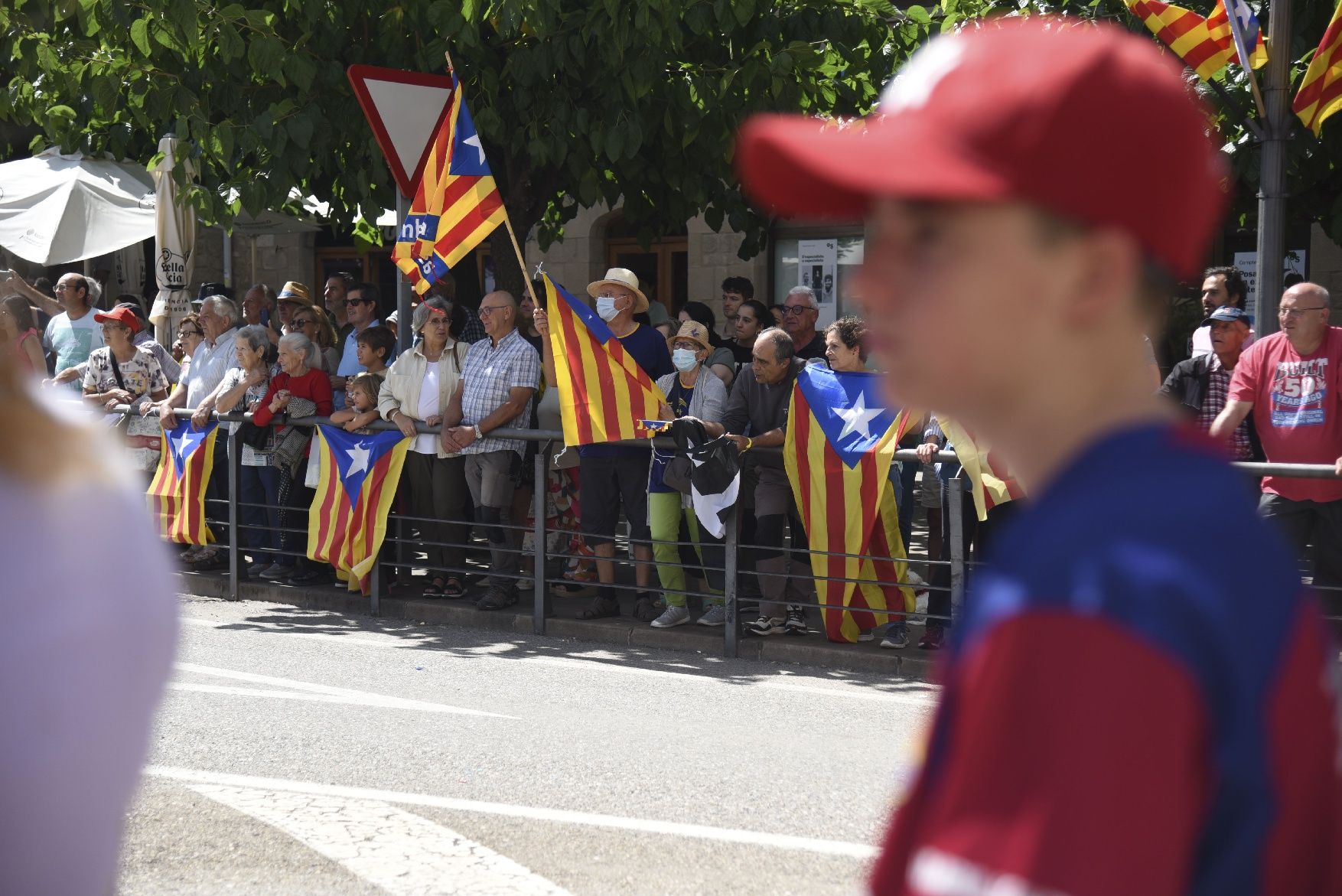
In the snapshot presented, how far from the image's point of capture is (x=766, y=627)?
9219mm

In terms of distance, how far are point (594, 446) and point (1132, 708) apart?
8.69 metres

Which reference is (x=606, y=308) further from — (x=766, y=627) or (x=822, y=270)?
(x=822, y=270)

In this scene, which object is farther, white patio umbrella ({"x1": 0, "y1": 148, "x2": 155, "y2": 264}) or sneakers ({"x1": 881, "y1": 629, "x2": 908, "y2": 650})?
white patio umbrella ({"x1": 0, "y1": 148, "x2": 155, "y2": 264})

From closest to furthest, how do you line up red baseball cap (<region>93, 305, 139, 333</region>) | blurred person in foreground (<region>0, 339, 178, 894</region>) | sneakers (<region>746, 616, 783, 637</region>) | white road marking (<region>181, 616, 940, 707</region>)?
blurred person in foreground (<region>0, 339, 178, 894</region>)
white road marking (<region>181, 616, 940, 707</region>)
sneakers (<region>746, 616, 783, 637</region>)
red baseball cap (<region>93, 305, 139, 333</region>)

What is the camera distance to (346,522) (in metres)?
10.5

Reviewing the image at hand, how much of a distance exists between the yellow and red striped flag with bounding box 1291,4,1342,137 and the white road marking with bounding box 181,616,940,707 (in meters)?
3.94

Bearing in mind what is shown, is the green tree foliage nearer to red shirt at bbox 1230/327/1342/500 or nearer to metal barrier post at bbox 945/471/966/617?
metal barrier post at bbox 945/471/966/617

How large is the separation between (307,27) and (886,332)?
1057 centimetres

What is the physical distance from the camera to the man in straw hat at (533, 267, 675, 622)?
9586mm

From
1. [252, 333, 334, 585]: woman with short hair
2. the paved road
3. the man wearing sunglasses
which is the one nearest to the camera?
the paved road

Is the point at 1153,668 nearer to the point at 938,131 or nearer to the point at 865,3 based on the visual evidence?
the point at 938,131

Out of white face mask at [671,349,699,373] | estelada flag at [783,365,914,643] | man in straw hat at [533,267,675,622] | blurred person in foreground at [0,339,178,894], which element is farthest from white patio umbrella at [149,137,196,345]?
blurred person in foreground at [0,339,178,894]

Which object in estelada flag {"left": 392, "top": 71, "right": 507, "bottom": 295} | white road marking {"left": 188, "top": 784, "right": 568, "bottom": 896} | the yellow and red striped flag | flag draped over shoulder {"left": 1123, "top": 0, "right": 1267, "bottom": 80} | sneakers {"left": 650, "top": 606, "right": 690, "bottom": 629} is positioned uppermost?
flag draped over shoulder {"left": 1123, "top": 0, "right": 1267, "bottom": 80}

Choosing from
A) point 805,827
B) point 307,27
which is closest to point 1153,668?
point 805,827
